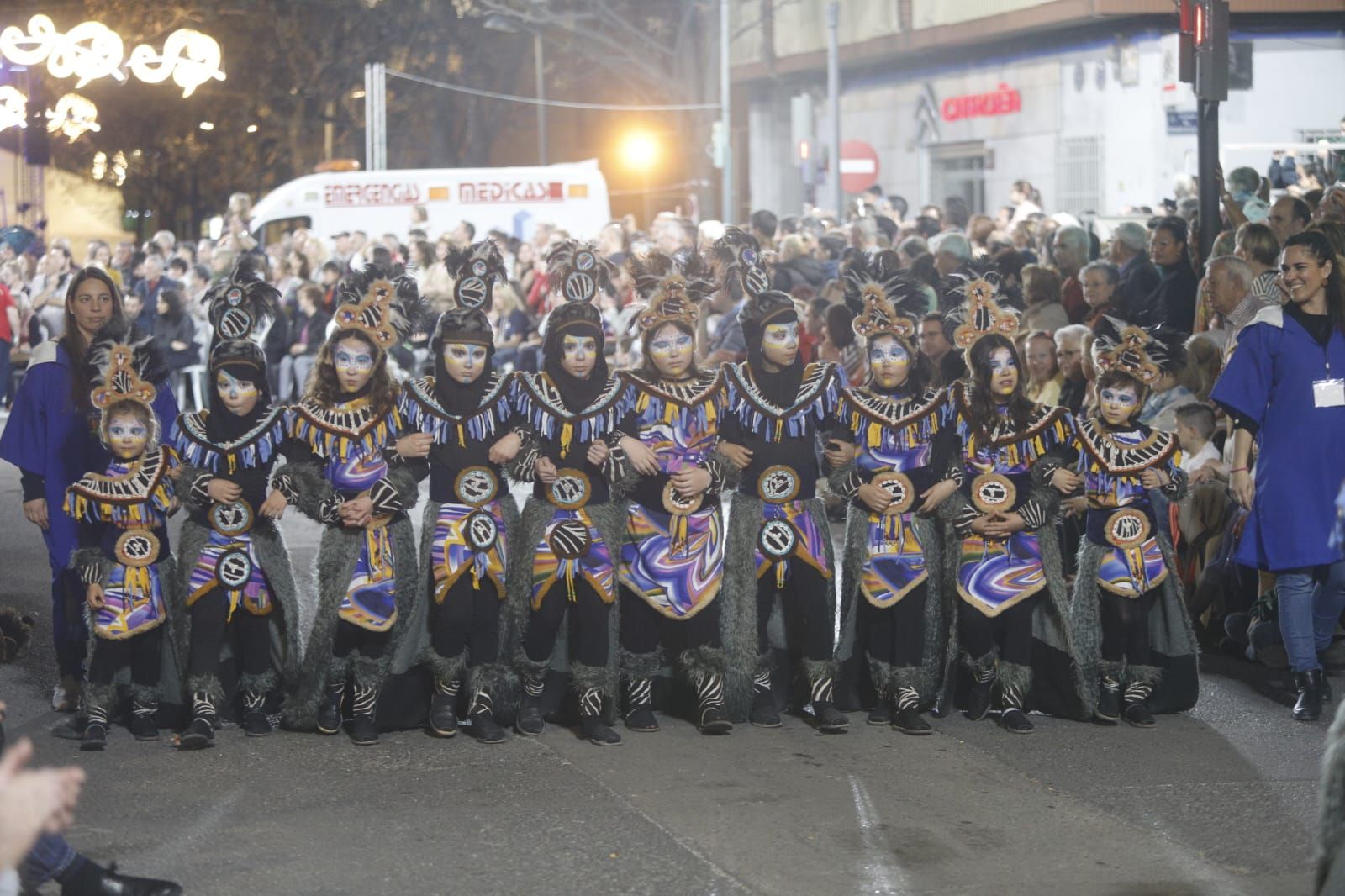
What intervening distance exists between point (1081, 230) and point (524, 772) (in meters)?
6.87

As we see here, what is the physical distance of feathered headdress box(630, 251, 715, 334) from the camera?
696 cm

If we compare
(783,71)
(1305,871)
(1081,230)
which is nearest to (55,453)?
(1305,871)

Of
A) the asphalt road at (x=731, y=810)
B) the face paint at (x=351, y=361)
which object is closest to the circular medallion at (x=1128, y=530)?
the asphalt road at (x=731, y=810)

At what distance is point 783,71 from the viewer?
113 feet

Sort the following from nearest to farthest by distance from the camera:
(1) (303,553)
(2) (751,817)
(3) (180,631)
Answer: (2) (751,817) → (3) (180,631) → (1) (303,553)

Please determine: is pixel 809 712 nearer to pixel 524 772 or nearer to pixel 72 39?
pixel 524 772

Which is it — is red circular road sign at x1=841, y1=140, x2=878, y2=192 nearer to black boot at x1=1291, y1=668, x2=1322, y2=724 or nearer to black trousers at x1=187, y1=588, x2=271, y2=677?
black boot at x1=1291, y1=668, x2=1322, y2=724

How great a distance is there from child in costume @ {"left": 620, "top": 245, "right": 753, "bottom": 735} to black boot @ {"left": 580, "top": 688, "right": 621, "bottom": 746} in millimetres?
182

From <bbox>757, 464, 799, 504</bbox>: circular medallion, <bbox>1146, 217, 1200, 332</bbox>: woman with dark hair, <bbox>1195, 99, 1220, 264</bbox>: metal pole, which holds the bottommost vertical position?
<bbox>757, 464, 799, 504</bbox>: circular medallion

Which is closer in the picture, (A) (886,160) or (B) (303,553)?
(B) (303,553)

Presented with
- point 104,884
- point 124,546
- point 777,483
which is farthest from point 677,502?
point 104,884

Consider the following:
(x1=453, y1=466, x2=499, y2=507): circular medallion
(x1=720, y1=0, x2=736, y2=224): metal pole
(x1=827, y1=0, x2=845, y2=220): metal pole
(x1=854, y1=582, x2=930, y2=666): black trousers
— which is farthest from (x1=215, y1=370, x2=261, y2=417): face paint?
(x1=720, y1=0, x2=736, y2=224): metal pole

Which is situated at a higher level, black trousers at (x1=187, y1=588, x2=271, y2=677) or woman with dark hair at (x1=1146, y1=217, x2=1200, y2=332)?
woman with dark hair at (x1=1146, y1=217, x2=1200, y2=332)

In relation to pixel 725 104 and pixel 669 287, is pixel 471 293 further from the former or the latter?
pixel 725 104
